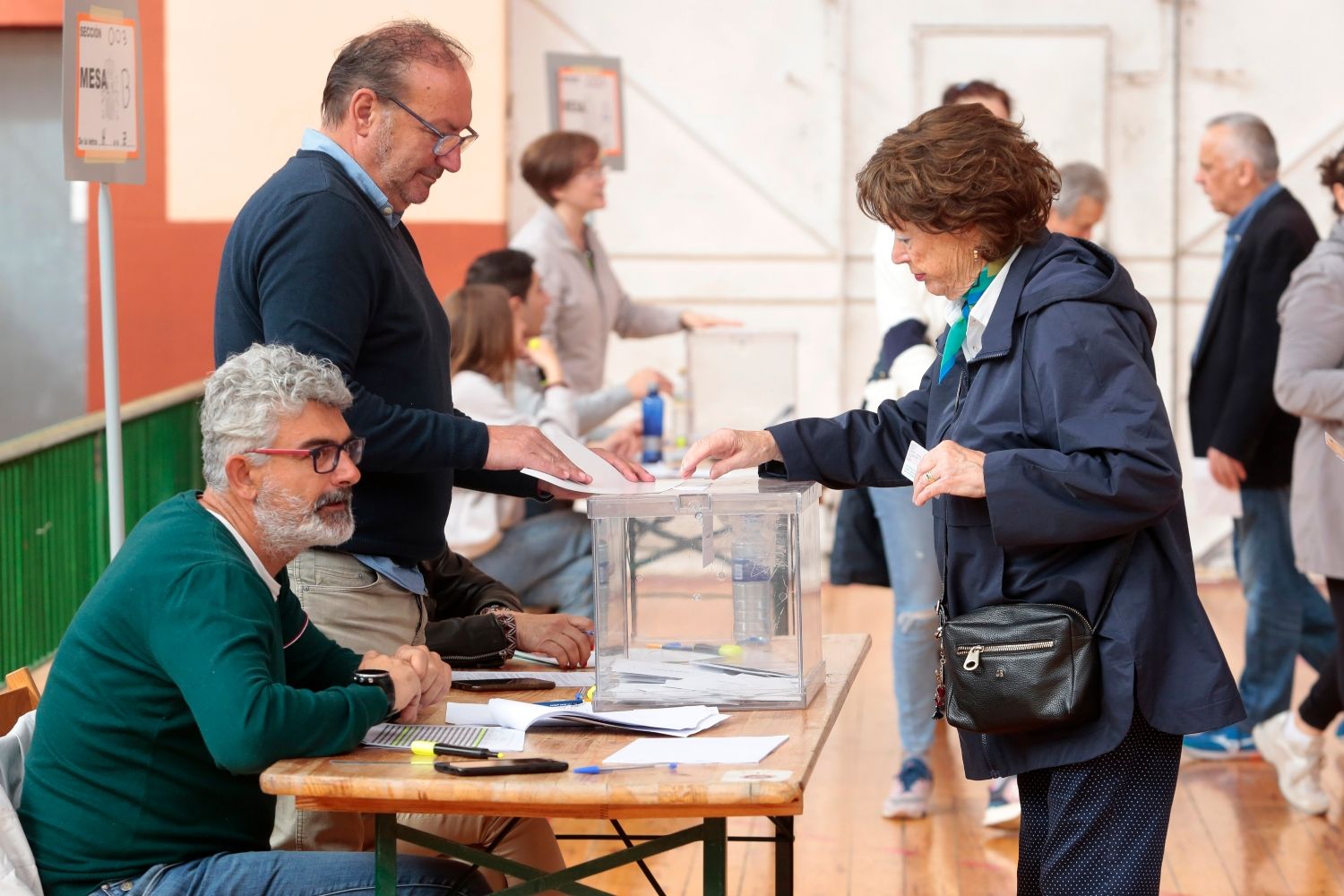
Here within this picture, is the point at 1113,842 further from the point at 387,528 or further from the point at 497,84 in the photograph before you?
the point at 497,84

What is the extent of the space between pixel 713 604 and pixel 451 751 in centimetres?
53

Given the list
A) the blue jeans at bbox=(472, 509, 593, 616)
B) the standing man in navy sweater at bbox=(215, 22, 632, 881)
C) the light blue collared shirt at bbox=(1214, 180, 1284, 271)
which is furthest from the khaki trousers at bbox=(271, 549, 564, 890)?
the light blue collared shirt at bbox=(1214, 180, 1284, 271)

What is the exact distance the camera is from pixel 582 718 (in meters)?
2.19

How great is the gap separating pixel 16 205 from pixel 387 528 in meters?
6.08

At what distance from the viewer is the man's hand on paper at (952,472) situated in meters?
2.11

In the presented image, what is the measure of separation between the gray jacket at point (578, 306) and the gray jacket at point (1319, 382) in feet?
7.16

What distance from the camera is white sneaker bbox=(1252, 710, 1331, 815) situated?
438 cm

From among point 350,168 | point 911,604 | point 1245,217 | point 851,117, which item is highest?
point 851,117

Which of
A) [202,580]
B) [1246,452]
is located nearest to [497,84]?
[1246,452]

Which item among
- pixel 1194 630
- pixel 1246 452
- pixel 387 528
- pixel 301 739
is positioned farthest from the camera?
pixel 1246 452

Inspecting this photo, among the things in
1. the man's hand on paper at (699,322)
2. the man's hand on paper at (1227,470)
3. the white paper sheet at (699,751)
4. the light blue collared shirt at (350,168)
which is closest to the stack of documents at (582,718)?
the white paper sheet at (699,751)

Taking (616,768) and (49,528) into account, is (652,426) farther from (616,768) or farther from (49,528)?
(616,768)

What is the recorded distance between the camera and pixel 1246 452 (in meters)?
4.70

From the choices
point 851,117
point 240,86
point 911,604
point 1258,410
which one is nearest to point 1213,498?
point 1258,410
